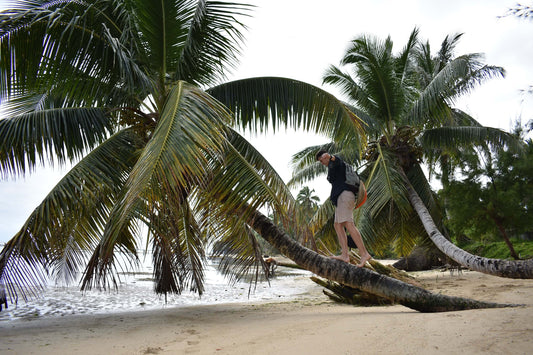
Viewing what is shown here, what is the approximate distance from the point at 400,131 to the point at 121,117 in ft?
32.0

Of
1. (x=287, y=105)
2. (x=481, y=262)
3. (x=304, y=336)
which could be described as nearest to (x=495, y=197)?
(x=481, y=262)

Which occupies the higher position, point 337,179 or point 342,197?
point 337,179

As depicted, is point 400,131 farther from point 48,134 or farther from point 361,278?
point 48,134

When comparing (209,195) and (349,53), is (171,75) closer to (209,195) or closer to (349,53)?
(209,195)

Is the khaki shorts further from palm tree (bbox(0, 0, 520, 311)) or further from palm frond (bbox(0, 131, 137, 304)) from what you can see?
palm frond (bbox(0, 131, 137, 304))

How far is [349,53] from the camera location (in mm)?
12719

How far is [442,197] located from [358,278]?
12.2 meters

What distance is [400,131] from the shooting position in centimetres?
1310

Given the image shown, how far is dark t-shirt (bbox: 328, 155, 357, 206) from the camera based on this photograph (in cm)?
560

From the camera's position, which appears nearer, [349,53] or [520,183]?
[349,53]

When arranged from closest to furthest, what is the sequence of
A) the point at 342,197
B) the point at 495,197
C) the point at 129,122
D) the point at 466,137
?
the point at 342,197, the point at 129,122, the point at 466,137, the point at 495,197

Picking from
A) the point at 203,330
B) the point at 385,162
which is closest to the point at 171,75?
the point at 203,330

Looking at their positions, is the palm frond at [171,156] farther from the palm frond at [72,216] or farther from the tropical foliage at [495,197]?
the tropical foliage at [495,197]

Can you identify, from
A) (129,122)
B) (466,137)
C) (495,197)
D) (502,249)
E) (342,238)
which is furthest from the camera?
(502,249)
